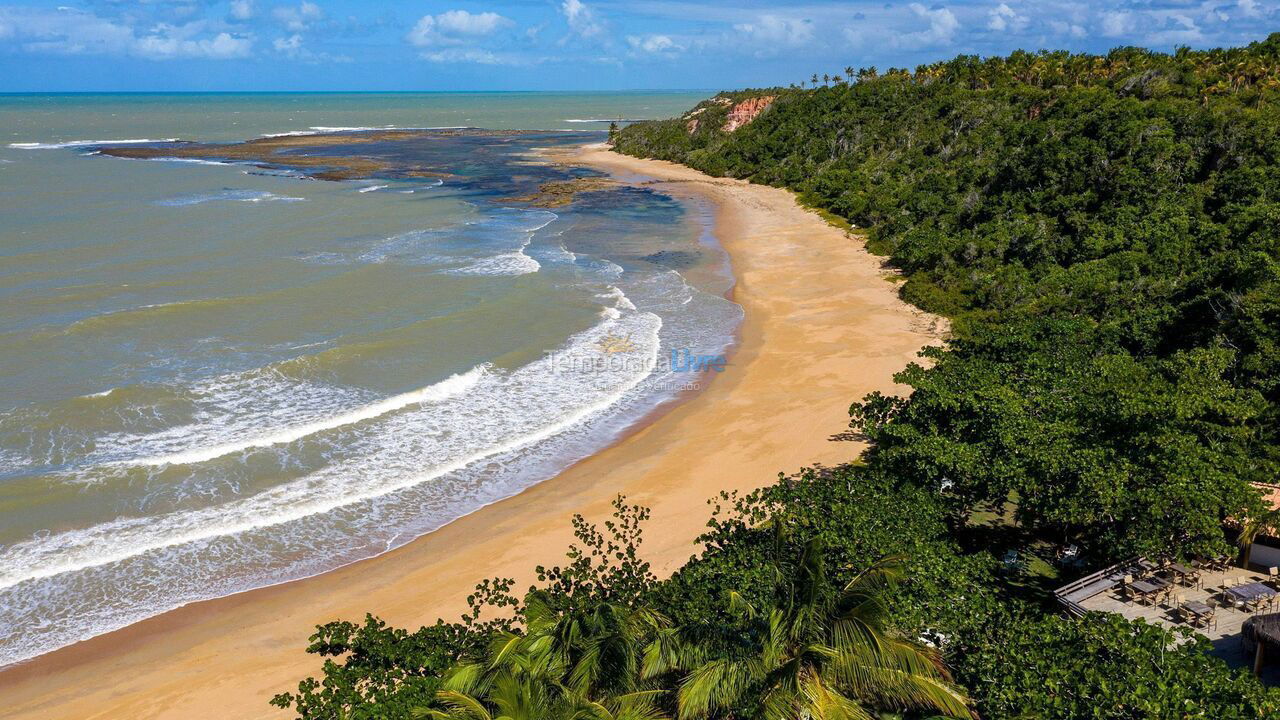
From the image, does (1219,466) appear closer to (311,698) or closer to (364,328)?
(311,698)

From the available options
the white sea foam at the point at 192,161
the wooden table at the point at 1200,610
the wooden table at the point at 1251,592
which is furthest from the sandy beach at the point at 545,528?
the white sea foam at the point at 192,161

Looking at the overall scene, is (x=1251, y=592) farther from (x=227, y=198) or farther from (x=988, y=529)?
(x=227, y=198)

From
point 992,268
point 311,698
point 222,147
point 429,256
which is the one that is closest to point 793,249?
point 992,268

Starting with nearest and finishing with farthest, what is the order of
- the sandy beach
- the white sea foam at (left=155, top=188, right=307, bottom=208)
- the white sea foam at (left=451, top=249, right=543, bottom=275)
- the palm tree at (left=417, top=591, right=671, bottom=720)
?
the palm tree at (left=417, top=591, right=671, bottom=720)
the sandy beach
the white sea foam at (left=451, top=249, right=543, bottom=275)
the white sea foam at (left=155, top=188, right=307, bottom=208)

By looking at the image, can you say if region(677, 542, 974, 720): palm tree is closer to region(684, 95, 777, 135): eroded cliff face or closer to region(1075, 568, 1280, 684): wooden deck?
region(1075, 568, 1280, 684): wooden deck

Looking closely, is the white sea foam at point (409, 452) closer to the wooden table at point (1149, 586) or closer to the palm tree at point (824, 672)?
the palm tree at point (824, 672)

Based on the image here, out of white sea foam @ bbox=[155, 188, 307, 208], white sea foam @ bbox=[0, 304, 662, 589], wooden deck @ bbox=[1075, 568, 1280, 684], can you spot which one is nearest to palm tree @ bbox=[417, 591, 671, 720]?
wooden deck @ bbox=[1075, 568, 1280, 684]

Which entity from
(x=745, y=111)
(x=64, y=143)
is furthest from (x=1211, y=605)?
(x=64, y=143)
